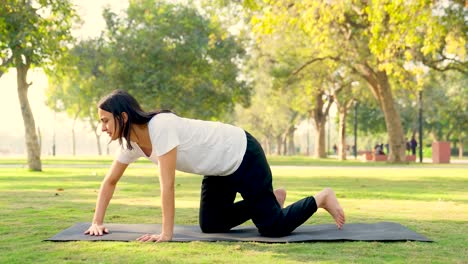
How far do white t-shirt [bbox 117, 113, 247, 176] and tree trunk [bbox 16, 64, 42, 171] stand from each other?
19026mm

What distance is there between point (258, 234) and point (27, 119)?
19.9 m

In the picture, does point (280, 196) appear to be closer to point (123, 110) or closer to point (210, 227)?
point (210, 227)

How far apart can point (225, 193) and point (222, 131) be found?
695 millimetres

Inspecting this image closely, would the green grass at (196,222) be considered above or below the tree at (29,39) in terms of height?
below

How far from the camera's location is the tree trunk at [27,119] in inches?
971

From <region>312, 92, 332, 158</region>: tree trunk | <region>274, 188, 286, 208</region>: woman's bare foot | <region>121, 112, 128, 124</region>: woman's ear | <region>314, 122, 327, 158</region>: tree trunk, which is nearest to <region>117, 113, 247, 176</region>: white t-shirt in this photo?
<region>121, 112, 128, 124</region>: woman's ear

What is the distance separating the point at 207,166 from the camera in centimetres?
637

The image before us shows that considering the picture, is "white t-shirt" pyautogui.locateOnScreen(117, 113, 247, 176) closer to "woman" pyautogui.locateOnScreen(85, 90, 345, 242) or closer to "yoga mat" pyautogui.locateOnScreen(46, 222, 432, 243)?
"woman" pyautogui.locateOnScreen(85, 90, 345, 242)

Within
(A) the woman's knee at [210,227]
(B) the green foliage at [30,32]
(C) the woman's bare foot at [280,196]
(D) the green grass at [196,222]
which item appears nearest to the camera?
(D) the green grass at [196,222]

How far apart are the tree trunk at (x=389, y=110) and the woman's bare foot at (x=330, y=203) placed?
2867cm

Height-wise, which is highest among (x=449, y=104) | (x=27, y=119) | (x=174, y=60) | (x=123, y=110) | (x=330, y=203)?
(x=174, y=60)

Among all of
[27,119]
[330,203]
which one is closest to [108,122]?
[330,203]

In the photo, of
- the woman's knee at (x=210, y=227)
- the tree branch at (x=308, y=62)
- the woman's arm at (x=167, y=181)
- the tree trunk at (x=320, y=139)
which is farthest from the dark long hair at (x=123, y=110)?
the tree trunk at (x=320, y=139)

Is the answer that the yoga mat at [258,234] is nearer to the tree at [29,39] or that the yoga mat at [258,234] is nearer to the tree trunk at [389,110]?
the tree at [29,39]
